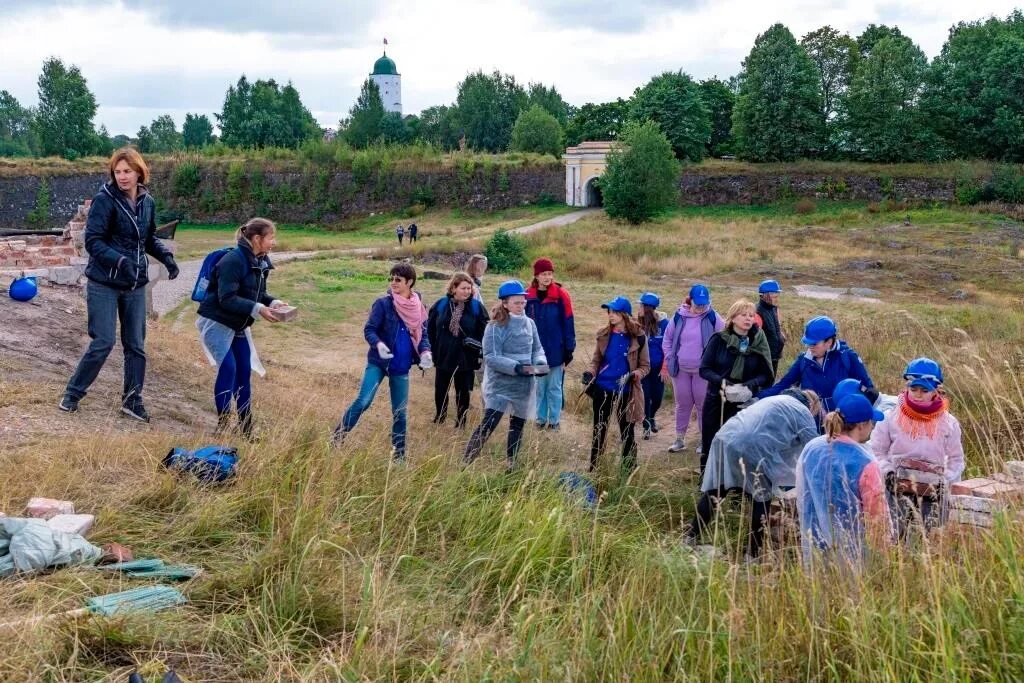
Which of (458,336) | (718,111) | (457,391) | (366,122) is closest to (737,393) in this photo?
(458,336)

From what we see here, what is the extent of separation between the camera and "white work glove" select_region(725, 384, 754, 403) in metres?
6.72

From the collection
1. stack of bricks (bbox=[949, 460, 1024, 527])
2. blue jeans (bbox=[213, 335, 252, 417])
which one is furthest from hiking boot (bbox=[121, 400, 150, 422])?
stack of bricks (bbox=[949, 460, 1024, 527])

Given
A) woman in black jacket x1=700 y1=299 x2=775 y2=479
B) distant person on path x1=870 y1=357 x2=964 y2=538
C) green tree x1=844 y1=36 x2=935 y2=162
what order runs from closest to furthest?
distant person on path x1=870 y1=357 x2=964 y2=538 < woman in black jacket x1=700 y1=299 x2=775 y2=479 < green tree x1=844 y1=36 x2=935 y2=162

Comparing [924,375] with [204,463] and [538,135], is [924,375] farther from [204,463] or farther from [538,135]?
[538,135]

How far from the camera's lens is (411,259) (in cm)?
2845

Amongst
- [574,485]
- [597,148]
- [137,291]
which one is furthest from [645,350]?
[597,148]

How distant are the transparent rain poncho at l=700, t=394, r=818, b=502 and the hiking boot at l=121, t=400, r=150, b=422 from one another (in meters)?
3.84

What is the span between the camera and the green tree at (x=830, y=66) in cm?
5544

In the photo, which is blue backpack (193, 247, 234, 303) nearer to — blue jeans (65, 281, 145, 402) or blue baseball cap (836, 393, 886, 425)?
blue jeans (65, 281, 145, 402)

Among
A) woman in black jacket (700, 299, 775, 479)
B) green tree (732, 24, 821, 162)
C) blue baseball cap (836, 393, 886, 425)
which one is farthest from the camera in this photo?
green tree (732, 24, 821, 162)

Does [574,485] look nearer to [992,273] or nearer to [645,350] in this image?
[645,350]

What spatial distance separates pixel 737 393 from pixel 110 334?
4232 mm

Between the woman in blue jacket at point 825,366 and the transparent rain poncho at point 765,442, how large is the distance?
116 centimetres

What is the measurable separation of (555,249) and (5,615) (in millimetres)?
26922
